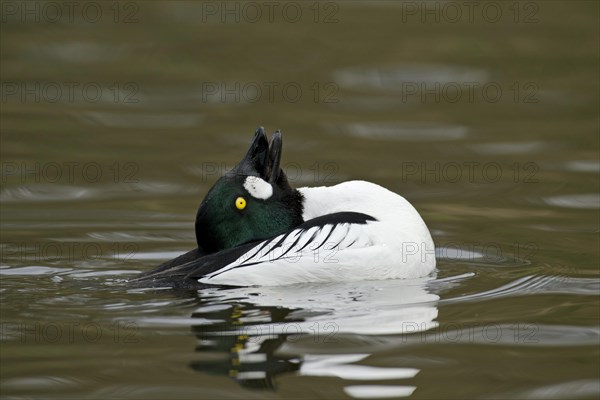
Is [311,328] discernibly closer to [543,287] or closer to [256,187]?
[256,187]

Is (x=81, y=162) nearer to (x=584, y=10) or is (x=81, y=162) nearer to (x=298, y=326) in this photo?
(x=298, y=326)

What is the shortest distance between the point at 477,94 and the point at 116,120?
4632 millimetres

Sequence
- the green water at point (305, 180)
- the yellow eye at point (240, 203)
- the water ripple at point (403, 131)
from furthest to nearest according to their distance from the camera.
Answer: the water ripple at point (403, 131)
the yellow eye at point (240, 203)
the green water at point (305, 180)

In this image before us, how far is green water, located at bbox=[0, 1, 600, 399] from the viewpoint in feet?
23.7

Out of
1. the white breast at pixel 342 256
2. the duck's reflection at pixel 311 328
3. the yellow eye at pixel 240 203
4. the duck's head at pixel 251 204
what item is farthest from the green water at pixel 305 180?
the yellow eye at pixel 240 203

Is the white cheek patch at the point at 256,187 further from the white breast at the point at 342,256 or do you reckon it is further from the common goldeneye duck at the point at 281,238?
the white breast at the point at 342,256

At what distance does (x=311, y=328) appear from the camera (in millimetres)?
7895

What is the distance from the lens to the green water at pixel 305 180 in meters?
7.22

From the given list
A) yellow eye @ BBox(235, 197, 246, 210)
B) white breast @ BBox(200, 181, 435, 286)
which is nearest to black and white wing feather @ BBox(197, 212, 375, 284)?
white breast @ BBox(200, 181, 435, 286)

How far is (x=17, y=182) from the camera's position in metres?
12.6

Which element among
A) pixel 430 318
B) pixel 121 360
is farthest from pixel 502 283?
pixel 121 360

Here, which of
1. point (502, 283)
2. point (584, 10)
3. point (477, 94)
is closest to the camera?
point (502, 283)

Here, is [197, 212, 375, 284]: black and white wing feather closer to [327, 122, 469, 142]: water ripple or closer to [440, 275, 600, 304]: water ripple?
[440, 275, 600, 304]: water ripple

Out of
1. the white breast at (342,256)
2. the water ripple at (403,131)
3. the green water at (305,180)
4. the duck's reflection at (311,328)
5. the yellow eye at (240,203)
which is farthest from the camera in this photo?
the water ripple at (403,131)
